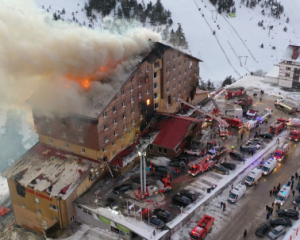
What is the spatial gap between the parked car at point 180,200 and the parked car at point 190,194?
1.95 feet

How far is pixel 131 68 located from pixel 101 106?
7.70m

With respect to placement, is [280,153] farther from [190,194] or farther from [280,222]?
[190,194]

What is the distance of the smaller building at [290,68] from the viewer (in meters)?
71.6

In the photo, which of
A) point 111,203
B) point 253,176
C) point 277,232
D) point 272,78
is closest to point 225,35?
point 272,78

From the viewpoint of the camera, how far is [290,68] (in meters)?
72.7

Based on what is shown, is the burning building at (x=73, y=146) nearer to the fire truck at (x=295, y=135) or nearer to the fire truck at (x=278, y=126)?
the fire truck at (x=278, y=126)

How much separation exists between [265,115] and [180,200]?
2714 centimetres

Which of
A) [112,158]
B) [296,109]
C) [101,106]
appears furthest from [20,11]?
[296,109]

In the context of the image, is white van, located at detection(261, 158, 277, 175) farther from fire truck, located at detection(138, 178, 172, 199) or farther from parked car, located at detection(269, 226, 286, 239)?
fire truck, located at detection(138, 178, 172, 199)

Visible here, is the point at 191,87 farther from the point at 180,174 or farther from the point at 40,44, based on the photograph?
the point at 40,44

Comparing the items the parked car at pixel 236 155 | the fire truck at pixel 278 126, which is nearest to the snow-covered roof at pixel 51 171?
the parked car at pixel 236 155

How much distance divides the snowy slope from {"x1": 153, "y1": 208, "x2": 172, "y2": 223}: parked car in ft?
239

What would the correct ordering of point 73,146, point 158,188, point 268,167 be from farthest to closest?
point 73,146, point 268,167, point 158,188

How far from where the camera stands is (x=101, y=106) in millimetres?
44969
